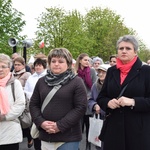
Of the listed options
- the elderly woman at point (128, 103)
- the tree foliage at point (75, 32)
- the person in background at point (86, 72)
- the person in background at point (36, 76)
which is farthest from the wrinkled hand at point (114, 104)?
the tree foliage at point (75, 32)

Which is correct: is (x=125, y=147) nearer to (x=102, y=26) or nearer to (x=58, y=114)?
(x=58, y=114)

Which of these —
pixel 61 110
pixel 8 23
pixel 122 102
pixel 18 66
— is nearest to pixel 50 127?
pixel 61 110

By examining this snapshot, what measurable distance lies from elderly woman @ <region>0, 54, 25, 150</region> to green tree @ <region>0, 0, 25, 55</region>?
81.8 ft

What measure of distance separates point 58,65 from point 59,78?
0.17 metres

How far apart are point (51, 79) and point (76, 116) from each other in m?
0.53

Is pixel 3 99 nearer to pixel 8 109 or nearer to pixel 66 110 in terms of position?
pixel 8 109

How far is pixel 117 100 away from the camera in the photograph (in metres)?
3.33

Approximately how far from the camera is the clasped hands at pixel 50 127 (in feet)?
11.5

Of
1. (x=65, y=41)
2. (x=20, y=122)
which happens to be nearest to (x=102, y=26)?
(x=65, y=41)

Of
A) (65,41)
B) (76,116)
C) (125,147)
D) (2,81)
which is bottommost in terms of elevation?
(125,147)

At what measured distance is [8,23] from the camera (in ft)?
97.0

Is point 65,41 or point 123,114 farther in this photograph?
point 65,41

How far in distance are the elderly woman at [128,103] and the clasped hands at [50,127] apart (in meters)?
0.61

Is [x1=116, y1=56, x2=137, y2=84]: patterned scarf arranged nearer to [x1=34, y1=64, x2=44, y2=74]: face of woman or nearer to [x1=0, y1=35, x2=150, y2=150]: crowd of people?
[x1=0, y1=35, x2=150, y2=150]: crowd of people
